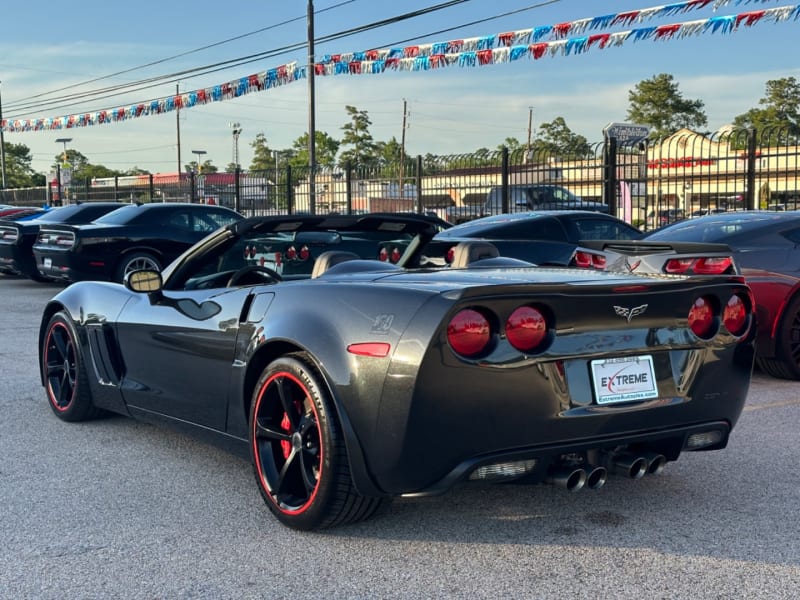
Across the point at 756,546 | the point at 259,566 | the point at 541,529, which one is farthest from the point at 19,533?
the point at 756,546

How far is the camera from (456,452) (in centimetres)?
330

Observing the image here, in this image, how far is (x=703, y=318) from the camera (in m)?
3.84

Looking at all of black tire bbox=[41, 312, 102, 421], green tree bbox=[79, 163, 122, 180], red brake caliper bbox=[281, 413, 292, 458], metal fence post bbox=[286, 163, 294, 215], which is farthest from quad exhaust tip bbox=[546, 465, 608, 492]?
green tree bbox=[79, 163, 122, 180]

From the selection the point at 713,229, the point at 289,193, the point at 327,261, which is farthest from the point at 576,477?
the point at 289,193

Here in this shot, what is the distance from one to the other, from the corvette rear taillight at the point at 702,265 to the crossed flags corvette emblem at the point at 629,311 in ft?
7.17

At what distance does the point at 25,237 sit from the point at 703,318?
45.4ft

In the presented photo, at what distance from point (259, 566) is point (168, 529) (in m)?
0.58

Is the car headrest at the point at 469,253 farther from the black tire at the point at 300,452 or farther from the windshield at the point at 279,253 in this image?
the black tire at the point at 300,452

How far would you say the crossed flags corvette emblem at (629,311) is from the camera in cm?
353

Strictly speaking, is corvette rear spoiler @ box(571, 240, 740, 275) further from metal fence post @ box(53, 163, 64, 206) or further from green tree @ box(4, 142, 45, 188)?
green tree @ box(4, 142, 45, 188)

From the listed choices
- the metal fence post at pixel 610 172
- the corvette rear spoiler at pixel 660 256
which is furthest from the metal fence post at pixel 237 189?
the corvette rear spoiler at pixel 660 256

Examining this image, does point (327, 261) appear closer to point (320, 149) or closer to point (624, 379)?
point (624, 379)

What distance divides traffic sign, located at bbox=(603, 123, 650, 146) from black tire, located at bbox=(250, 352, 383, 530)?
13985 mm

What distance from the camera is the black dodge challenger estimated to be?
10.8 feet
